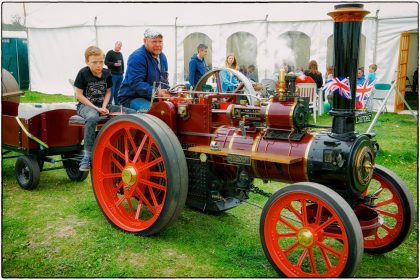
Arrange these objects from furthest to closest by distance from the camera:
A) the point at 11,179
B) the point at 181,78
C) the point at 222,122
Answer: the point at 181,78
the point at 11,179
the point at 222,122

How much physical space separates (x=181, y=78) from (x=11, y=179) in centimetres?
819

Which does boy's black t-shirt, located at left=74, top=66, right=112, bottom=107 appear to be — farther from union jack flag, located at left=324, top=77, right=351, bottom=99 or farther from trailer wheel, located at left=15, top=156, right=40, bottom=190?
union jack flag, located at left=324, top=77, right=351, bottom=99

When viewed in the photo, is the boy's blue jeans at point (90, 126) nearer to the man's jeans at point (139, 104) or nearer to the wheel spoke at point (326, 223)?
the man's jeans at point (139, 104)

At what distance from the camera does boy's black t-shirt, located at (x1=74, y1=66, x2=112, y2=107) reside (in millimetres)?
4488

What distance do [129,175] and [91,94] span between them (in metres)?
1.34

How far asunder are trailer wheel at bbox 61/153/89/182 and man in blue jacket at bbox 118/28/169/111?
48.6 inches

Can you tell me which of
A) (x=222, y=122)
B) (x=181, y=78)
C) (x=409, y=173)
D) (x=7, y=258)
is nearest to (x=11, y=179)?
(x=7, y=258)

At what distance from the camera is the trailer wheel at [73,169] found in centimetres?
526

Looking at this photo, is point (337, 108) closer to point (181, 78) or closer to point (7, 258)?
point (7, 258)

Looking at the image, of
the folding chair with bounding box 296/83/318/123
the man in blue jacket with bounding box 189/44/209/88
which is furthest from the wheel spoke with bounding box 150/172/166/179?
the folding chair with bounding box 296/83/318/123

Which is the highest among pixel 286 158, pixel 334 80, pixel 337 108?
pixel 334 80

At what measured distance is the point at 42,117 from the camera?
4801mm

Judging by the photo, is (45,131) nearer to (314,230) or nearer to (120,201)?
(120,201)

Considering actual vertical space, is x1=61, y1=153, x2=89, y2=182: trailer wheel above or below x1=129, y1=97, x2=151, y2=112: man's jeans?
below
